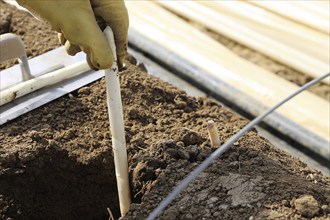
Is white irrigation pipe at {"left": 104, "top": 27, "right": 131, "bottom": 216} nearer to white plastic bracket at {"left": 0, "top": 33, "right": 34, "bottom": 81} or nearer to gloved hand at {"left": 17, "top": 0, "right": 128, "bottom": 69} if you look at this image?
gloved hand at {"left": 17, "top": 0, "right": 128, "bottom": 69}

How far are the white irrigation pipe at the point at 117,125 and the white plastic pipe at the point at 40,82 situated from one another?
623 mm

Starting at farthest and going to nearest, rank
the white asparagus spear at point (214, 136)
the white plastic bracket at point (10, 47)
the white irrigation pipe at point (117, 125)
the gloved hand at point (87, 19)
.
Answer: the white plastic bracket at point (10, 47) → the white asparagus spear at point (214, 136) → the white irrigation pipe at point (117, 125) → the gloved hand at point (87, 19)

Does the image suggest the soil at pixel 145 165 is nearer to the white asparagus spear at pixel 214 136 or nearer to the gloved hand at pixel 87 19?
the white asparagus spear at pixel 214 136

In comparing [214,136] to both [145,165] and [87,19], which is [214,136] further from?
[87,19]

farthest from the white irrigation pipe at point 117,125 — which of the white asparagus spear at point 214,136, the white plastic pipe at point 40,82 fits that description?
the white plastic pipe at point 40,82

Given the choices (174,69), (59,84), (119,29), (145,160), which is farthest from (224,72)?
(119,29)

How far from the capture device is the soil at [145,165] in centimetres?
173

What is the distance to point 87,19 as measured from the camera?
60.9 inches

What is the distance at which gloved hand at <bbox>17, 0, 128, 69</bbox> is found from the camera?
1.54 meters

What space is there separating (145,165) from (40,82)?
649 millimetres

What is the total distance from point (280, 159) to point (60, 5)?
888 mm

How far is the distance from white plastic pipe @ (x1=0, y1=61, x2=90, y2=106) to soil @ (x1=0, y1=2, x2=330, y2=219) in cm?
10

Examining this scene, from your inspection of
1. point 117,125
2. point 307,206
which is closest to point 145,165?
point 117,125

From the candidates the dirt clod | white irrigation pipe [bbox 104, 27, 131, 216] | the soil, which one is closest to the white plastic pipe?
the soil
